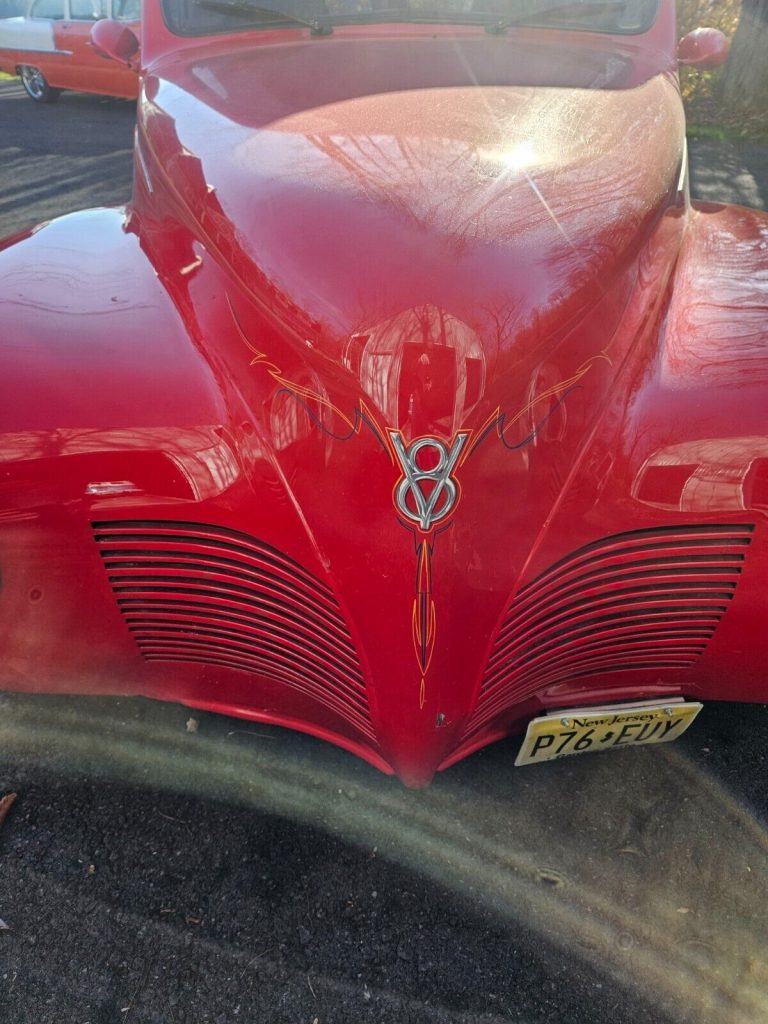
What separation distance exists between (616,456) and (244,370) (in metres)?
0.71

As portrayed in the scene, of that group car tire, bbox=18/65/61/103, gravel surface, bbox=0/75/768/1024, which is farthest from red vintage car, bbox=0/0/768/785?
car tire, bbox=18/65/61/103

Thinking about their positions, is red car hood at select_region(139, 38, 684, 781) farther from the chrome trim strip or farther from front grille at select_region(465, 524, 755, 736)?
the chrome trim strip

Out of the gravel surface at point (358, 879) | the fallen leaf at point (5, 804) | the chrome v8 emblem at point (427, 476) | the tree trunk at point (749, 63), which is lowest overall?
the fallen leaf at point (5, 804)

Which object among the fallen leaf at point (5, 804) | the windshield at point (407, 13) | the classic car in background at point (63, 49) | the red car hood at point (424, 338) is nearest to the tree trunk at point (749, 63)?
the classic car in background at point (63, 49)

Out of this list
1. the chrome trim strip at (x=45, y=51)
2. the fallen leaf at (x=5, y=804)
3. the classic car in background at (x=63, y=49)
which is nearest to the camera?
the fallen leaf at (x=5, y=804)

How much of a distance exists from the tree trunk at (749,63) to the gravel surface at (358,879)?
7687mm

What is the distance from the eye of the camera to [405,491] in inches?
48.8

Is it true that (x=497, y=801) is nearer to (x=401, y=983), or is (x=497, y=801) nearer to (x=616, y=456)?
(x=401, y=983)

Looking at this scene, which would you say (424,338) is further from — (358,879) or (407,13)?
(407,13)

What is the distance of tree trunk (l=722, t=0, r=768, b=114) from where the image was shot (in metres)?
7.29

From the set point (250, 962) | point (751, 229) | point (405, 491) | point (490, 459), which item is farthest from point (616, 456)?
point (250, 962)

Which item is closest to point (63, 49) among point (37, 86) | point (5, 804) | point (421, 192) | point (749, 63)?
point (37, 86)

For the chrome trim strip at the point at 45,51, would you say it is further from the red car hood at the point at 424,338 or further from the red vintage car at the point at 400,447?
the red car hood at the point at 424,338

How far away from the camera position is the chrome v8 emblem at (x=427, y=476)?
1.23m
